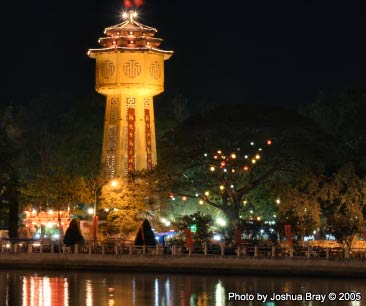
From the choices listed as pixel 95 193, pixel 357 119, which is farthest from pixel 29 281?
pixel 357 119

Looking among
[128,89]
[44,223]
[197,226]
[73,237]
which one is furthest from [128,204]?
[128,89]

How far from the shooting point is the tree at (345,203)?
68.8m

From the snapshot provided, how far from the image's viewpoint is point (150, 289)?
5978cm

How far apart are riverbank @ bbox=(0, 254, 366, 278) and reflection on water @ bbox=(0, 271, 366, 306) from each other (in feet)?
4.13

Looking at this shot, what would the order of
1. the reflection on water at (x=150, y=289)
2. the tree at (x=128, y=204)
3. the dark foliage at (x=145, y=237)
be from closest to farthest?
the reflection on water at (x=150, y=289)
the dark foliage at (x=145, y=237)
the tree at (x=128, y=204)

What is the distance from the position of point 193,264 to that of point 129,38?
25.7 m

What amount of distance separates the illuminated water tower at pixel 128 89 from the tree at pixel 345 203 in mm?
20095

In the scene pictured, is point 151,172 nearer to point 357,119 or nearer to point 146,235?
point 146,235

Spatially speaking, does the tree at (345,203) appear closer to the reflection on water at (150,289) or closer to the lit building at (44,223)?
the reflection on water at (150,289)

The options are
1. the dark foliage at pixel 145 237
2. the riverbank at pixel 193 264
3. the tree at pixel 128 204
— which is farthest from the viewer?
the tree at pixel 128 204

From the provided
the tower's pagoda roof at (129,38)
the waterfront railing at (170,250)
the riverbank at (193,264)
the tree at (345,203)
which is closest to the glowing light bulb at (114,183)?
the waterfront railing at (170,250)

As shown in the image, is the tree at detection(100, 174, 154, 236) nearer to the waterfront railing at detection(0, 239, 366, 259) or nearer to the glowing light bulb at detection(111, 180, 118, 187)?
the glowing light bulb at detection(111, 180, 118, 187)

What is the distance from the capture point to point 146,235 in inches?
2820

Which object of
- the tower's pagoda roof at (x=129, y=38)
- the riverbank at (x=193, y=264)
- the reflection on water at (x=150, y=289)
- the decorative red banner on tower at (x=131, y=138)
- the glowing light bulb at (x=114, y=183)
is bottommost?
the reflection on water at (x=150, y=289)
